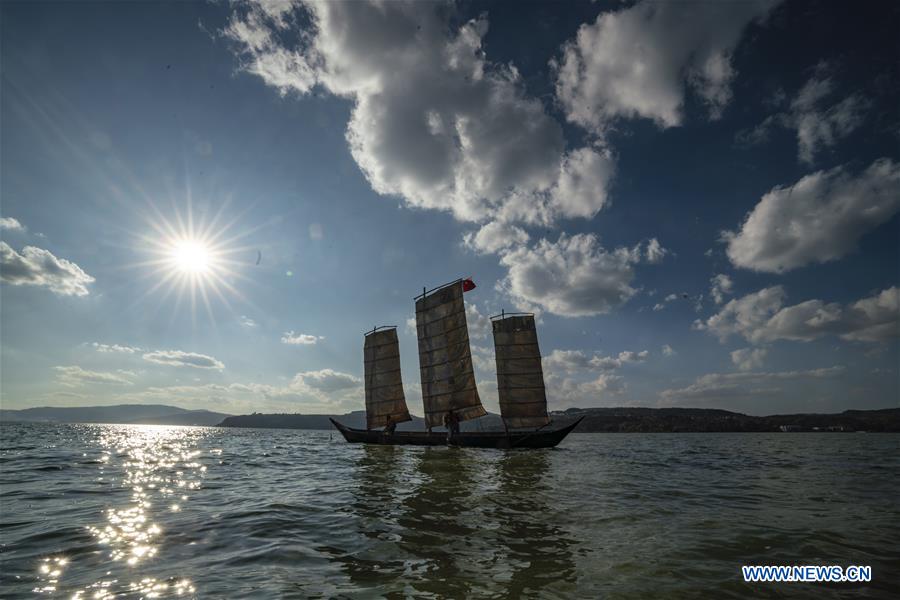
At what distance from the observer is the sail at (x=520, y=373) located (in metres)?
40.2

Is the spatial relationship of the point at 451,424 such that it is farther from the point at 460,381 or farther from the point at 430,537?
the point at 430,537

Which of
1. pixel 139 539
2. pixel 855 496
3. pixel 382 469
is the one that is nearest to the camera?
pixel 139 539

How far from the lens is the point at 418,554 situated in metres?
7.13

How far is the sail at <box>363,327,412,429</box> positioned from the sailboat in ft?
0.36

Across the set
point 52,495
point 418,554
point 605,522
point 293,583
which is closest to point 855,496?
point 605,522

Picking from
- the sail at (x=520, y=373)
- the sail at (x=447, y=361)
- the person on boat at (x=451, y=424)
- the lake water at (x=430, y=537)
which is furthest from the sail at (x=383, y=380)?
the lake water at (x=430, y=537)

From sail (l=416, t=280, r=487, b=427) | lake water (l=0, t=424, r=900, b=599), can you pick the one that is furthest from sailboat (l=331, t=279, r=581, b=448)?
lake water (l=0, t=424, r=900, b=599)

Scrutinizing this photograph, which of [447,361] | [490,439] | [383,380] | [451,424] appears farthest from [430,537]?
[383,380]

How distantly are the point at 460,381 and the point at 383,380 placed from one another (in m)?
9.45

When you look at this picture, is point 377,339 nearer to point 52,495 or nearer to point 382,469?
point 382,469

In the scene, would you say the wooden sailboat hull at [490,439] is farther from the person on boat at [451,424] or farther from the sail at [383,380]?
the sail at [383,380]

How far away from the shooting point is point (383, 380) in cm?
4581

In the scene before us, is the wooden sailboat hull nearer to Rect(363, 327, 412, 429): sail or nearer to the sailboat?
the sailboat

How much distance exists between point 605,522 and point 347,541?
19.0 feet
